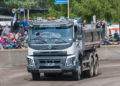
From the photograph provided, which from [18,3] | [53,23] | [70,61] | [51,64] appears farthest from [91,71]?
[18,3]

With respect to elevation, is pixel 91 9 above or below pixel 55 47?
above

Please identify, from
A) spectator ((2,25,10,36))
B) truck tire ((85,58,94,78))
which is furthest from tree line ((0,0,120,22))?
truck tire ((85,58,94,78))

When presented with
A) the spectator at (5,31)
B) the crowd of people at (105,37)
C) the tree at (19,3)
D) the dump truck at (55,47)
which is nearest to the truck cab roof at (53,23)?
the dump truck at (55,47)

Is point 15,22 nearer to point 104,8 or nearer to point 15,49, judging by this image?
point 15,49

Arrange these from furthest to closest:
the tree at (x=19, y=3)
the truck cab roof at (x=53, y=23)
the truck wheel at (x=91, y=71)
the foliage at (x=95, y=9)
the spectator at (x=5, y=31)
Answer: the tree at (x=19, y=3), the foliage at (x=95, y=9), the spectator at (x=5, y=31), the truck wheel at (x=91, y=71), the truck cab roof at (x=53, y=23)

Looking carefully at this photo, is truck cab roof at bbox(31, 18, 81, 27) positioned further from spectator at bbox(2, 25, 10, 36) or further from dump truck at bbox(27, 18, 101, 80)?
spectator at bbox(2, 25, 10, 36)

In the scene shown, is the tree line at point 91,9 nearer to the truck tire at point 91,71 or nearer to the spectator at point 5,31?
the spectator at point 5,31

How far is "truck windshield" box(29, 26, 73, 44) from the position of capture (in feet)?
60.8

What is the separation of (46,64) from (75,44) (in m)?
1.46

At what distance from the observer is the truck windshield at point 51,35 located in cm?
1852

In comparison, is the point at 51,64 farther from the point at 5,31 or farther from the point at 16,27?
the point at 16,27

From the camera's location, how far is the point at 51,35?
1869cm

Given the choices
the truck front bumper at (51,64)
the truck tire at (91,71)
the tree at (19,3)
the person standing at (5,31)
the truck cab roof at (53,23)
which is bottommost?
the truck tire at (91,71)

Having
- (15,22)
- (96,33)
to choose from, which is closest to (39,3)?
(15,22)
